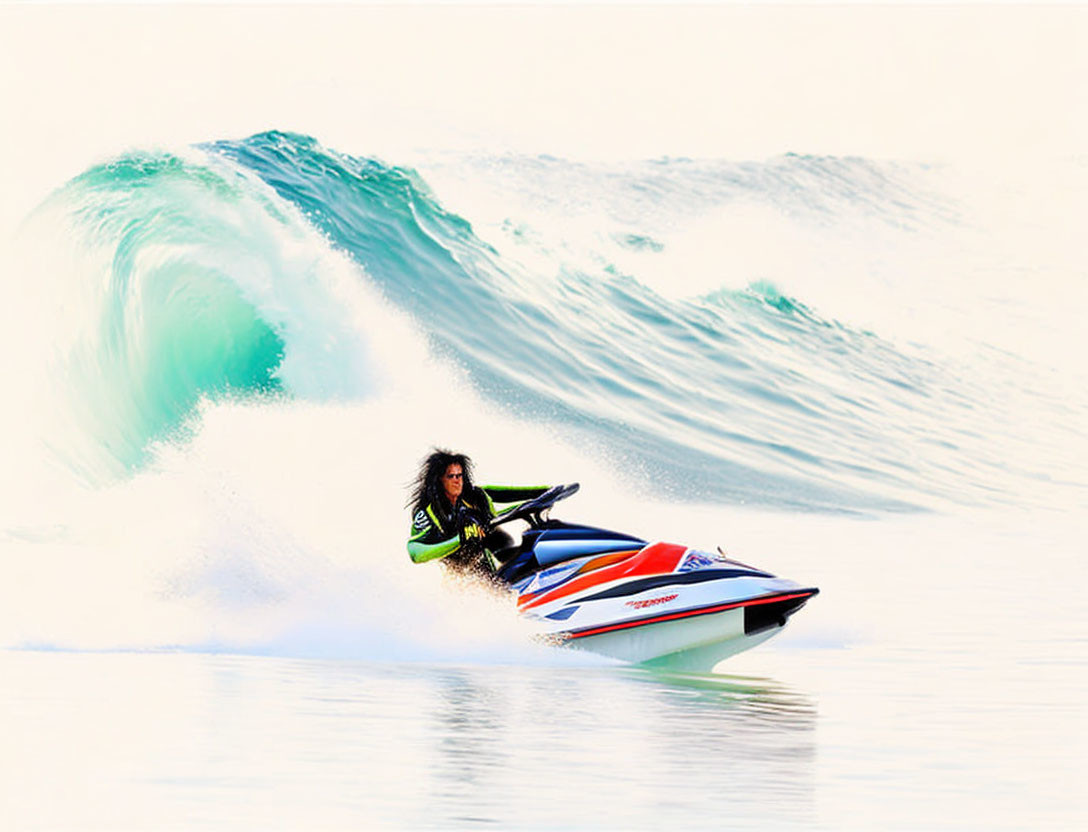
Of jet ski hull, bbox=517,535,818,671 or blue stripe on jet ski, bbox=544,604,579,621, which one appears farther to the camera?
blue stripe on jet ski, bbox=544,604,579,621

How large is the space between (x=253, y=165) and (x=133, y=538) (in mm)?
11997

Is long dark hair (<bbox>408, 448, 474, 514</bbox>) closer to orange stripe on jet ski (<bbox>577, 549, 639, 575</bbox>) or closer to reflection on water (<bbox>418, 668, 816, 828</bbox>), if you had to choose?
orange stripe on jet ski (<bbox>577, 549, 639, 575</bbox>)

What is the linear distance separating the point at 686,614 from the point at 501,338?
14239 mm

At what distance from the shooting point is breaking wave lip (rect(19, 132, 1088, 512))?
19297 millimetres

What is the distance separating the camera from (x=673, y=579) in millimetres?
9836

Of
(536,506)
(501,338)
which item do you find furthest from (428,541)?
(501,338)

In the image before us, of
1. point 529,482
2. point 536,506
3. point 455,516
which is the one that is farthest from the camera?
point 529,482

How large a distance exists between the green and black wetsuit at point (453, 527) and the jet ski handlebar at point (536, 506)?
64mm

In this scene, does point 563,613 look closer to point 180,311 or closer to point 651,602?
point 651,602

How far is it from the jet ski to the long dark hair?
453 millimetres

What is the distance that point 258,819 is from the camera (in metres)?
6.07

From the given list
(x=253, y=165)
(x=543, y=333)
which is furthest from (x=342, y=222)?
(x=543, y=333)

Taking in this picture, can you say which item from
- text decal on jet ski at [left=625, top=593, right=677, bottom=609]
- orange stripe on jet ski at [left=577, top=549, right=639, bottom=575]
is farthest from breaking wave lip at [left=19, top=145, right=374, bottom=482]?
text decal on jet ski at [left=625, top=593, right=677, bottom=609]

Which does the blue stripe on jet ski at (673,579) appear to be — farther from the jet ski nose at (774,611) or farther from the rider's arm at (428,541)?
the rider's arm at (428,541)
